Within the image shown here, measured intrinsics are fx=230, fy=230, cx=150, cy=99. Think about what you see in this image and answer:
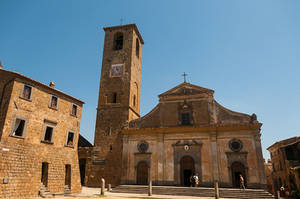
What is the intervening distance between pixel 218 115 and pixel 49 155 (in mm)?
15194

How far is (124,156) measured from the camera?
22594 millimetres

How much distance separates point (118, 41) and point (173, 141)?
1491 cm

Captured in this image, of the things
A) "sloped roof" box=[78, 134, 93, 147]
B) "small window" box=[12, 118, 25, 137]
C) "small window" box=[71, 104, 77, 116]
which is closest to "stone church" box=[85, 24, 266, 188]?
"sloped roof" box=[78, 134, 93, 147]

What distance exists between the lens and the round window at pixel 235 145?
66.6 feet

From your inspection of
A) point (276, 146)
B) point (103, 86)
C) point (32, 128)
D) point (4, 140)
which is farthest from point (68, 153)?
point (276, 146)

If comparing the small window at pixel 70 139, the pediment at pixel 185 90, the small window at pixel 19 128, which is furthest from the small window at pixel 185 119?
the small window at pixel 19 128

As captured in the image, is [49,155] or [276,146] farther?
[276,146]

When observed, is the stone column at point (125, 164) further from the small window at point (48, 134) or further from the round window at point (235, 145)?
the round window at point (235, 145)

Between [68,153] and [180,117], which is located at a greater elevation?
[180,117]

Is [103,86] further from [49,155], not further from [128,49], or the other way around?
[49,155]

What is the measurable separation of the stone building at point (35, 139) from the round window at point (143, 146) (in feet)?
20.6

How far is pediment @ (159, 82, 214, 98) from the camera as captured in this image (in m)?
23.0

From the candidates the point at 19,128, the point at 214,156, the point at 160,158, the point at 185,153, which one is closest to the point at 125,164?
the point at 160,158

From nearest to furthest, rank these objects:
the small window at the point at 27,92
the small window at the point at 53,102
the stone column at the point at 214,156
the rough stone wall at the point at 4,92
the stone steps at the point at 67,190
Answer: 1. the rough stone wall at the point at 4,92
2. the small window at the point at 27,92
3. the stone steps at the point at 67,190
4. the small window at the point at 53,102
5. the stone column at the point at 214,156
